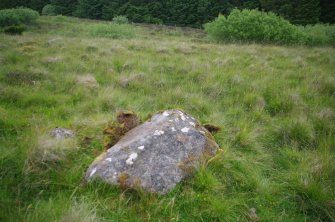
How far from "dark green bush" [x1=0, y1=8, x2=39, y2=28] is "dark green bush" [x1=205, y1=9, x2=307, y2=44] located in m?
21.9

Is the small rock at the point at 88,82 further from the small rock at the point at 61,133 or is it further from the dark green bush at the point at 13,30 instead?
the dark green bush at the point at 13,30

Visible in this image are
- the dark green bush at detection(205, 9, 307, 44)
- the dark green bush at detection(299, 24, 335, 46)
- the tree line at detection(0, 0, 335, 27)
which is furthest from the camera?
the tree line at detection(0, 0, 335, 27)

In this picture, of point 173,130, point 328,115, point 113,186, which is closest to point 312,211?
point 173,130

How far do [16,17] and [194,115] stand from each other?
31537 mm

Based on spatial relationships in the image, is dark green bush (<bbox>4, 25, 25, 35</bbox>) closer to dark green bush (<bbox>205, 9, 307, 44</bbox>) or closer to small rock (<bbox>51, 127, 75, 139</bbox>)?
Result: dark green bush (<bbox>205, 9, 307, 44</bbox>)

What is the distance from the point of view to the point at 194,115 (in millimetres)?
4922

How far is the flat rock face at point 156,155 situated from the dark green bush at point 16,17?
29.4 metres

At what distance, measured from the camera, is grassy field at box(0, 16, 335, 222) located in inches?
102

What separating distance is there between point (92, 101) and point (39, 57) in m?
5.04

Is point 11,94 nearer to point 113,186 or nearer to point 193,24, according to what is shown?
point 113,186

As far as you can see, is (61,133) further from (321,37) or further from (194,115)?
(321,37)

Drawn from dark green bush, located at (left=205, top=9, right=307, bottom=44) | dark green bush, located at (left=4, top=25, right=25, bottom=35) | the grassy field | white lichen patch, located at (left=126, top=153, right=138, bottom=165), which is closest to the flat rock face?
white lichen patch, located at (left=126, top=153, right=138, bottom=165)

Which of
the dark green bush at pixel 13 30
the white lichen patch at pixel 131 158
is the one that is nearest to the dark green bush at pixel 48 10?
the dark green bush at pixel 13 30

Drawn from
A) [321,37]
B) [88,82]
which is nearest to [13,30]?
[88,82]
